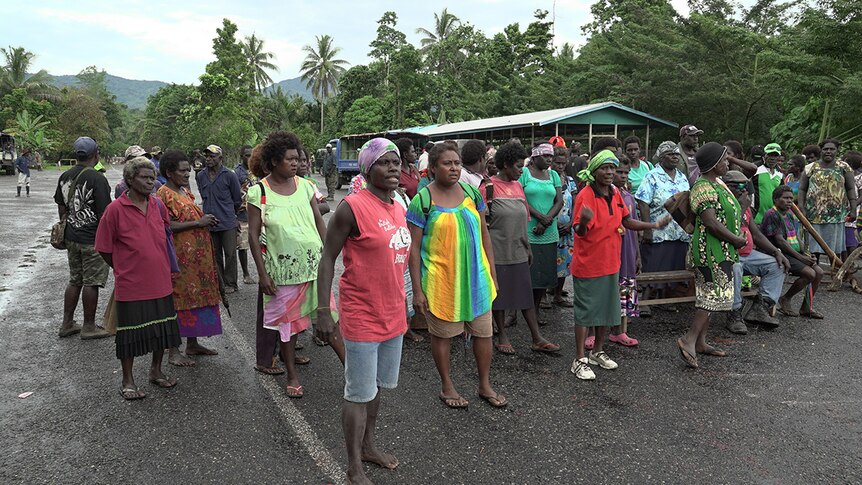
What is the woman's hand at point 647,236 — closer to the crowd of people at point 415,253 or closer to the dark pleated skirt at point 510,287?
the crowd of people at point 415,253

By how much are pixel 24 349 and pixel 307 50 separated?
61625 mm

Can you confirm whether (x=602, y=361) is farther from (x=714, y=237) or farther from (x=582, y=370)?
(x=714, y=237)

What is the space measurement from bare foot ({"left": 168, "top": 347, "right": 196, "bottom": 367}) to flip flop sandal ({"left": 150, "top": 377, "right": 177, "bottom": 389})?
40 cm

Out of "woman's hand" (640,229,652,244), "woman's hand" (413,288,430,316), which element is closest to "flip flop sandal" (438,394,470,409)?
"woman's hand" (413,288,430,316)

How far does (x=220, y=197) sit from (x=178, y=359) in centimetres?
262

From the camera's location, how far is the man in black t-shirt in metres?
5.34

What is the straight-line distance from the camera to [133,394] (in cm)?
414

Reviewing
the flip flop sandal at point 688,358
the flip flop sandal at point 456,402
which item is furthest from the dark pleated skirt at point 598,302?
the flip flop sandal at point 456,402

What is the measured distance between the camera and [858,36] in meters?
13.6

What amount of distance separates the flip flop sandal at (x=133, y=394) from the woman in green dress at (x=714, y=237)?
13.9 feet

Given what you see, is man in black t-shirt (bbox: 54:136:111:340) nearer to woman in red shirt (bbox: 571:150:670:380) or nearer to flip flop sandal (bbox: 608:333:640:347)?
woman in red shirt (bbox: 571:150:670:380)

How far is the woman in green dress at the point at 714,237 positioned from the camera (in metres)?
4.66

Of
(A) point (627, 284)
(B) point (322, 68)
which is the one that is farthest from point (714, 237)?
(B) point (322, 68)

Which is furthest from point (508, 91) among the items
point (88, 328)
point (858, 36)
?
point (88, 328)
